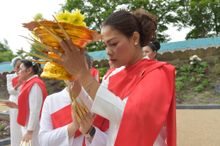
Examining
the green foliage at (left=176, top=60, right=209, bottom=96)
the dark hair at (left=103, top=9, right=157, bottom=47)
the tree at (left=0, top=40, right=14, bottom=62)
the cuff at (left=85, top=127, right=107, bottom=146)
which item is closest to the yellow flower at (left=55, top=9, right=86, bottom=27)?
the dark hair at (left=103, top=9, right=157, bottom=47)

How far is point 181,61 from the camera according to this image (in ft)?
51.9

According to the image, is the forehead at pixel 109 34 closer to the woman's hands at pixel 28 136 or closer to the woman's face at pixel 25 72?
the woman's hands at pixel 28 136

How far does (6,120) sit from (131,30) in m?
7.84

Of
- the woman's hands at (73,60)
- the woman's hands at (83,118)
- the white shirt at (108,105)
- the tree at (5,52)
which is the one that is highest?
the woman's hands at (73,60)

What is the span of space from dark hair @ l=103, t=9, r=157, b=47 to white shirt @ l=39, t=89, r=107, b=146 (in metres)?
0.55

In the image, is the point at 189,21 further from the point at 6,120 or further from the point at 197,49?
the point at 6,120

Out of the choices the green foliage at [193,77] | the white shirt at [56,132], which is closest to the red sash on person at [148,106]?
the white shirt at [56,132]

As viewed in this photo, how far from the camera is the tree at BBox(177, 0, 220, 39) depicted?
21109mm

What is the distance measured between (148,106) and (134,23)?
457 mm

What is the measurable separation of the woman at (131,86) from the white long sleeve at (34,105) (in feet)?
8.83

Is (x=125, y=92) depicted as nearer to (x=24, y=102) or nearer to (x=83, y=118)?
(x=83, y=118)

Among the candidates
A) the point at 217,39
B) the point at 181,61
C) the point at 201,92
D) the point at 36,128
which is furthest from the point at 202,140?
the point at 217,39

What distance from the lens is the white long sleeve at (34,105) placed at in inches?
171

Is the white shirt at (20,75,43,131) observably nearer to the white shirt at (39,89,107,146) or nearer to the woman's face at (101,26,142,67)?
the white shirt at (39,89,107,146)
